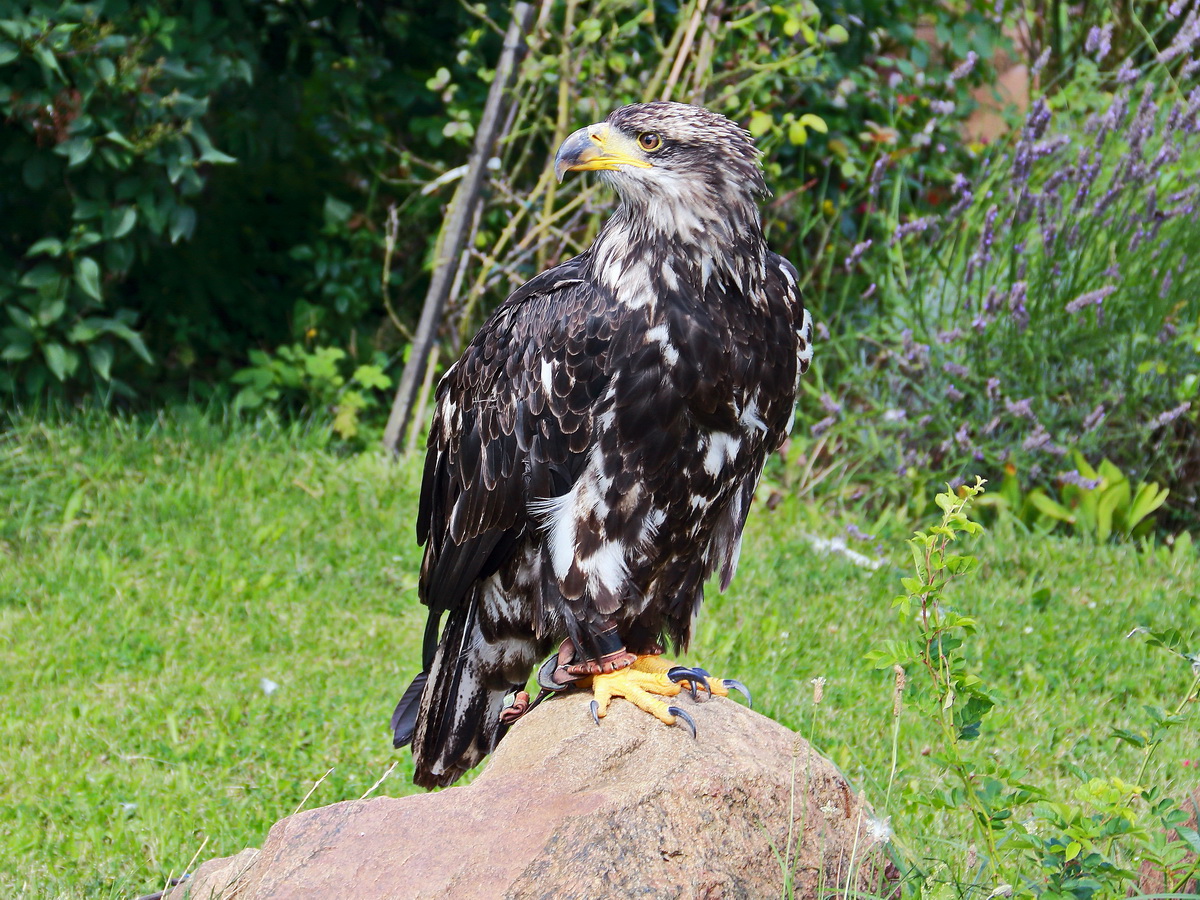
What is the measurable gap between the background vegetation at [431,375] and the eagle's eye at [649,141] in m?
1.72

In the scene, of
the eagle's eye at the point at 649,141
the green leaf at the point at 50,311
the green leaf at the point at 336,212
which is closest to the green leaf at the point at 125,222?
the green leaf at the point at 50,311

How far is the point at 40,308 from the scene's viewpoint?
17.5 feet

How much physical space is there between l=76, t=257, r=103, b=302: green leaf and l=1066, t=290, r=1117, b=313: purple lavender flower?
395 cm

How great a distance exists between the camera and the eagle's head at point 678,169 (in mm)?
2742

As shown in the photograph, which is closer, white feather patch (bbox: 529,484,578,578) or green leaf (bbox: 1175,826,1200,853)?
green leaf (bbox: 1175,826,1200,853)

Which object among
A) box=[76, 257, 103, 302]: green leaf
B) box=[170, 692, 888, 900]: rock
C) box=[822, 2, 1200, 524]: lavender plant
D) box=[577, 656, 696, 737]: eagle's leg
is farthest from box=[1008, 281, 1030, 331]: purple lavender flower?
box=[76, 257, 103, 302]: green leaf

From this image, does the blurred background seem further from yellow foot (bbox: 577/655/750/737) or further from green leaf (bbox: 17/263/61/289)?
yellow foot (bbox: 577/655/750/737)

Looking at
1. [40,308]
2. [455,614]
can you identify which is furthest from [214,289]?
[455,614]

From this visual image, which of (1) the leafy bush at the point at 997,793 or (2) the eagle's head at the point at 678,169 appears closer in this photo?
(1) the leafy bush at the point at 997,793

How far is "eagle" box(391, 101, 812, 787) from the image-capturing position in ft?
9.00

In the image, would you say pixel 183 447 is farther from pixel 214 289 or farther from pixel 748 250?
pixel 748 250

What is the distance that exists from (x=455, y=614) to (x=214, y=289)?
11.4 feet

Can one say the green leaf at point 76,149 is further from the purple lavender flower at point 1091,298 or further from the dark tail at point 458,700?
the purple lavender flower at point 1091,298

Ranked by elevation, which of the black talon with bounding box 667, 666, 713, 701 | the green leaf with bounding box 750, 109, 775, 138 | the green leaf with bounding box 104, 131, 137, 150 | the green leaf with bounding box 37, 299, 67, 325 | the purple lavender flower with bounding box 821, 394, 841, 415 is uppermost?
the green leaf with bounding box 750, 109, 775, 138
